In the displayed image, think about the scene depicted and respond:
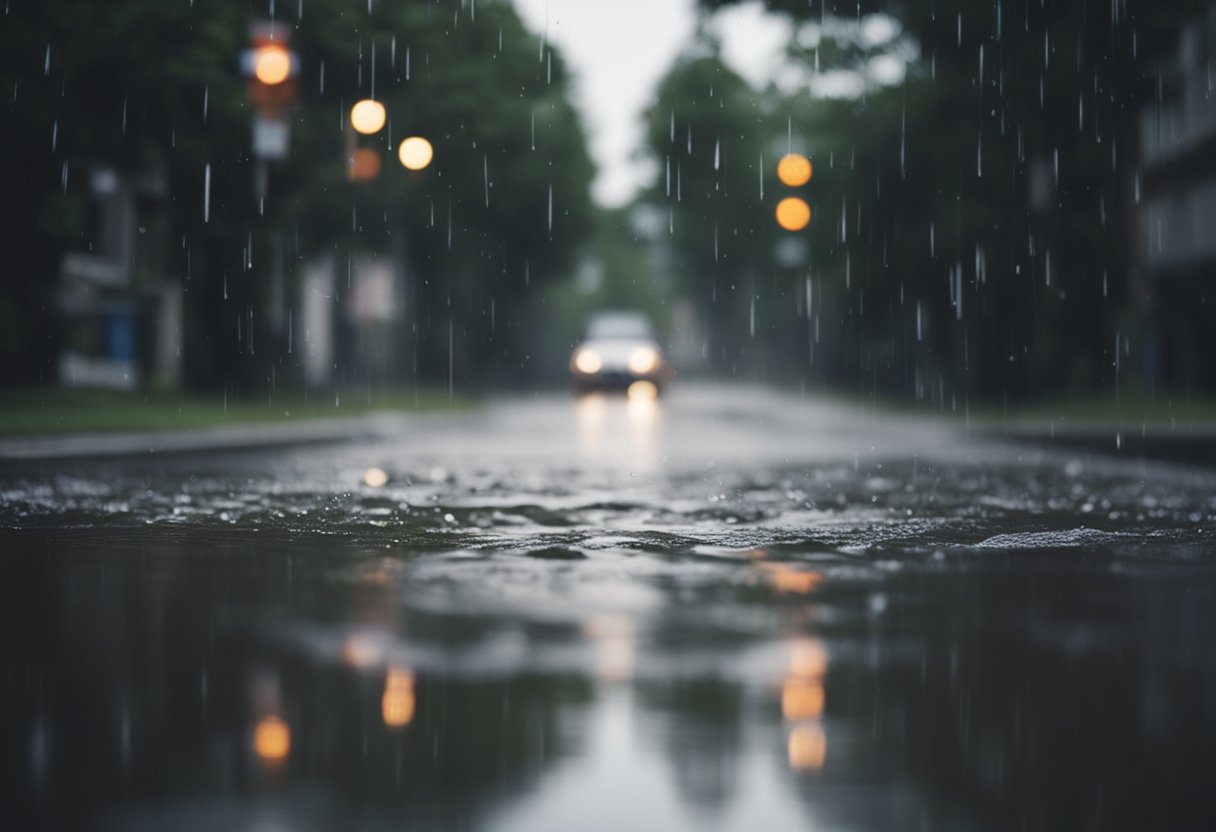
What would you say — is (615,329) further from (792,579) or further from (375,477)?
(792,579)

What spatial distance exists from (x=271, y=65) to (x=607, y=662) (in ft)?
47.0

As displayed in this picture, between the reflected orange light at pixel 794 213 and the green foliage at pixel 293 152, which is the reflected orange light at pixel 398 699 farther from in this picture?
the green foliage at pixel 293 152

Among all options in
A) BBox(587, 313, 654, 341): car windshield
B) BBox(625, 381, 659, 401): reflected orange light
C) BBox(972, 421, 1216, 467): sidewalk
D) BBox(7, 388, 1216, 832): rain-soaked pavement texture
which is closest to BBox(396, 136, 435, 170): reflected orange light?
BBox(7, 388, 1216, 832): rain-soaked pavement texture

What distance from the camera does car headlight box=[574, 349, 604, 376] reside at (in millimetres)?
45344

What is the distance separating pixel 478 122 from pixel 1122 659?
1497 inches

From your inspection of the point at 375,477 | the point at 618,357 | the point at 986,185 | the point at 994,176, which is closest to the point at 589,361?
the point at 618,357

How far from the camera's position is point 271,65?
2045 cm

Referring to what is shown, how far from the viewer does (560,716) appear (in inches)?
253

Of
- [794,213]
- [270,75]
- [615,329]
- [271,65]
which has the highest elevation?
[271,65]

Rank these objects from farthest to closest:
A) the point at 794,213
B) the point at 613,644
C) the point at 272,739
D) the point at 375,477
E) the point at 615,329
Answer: the point at 615,329, the point at 794,213, the point at 375,477, the point at 613,644, the point at 272,739

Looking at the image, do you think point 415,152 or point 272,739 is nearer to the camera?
point 272,739

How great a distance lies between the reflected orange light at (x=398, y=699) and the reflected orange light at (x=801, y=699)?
4.28 feet

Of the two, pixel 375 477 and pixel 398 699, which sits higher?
pixel 375 477

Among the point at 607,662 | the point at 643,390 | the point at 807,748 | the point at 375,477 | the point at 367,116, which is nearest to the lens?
the point at 807,748
